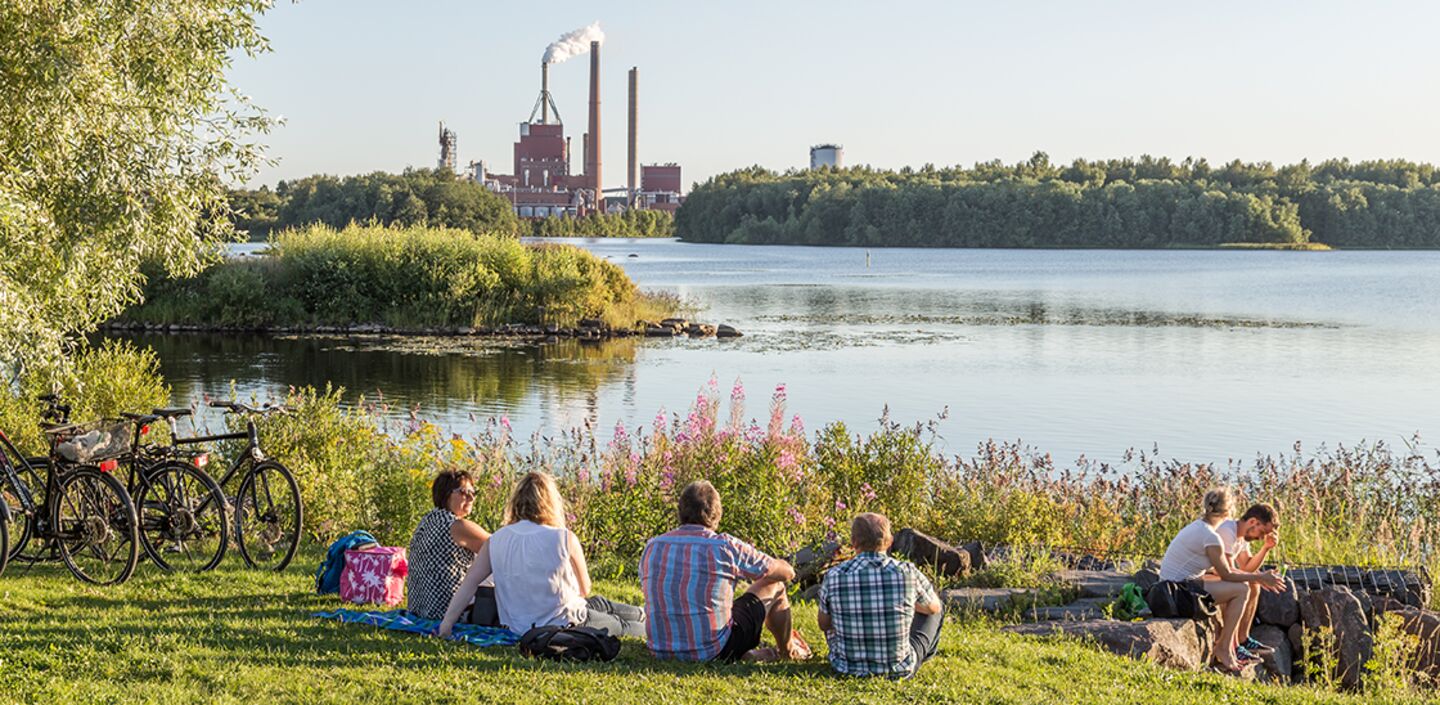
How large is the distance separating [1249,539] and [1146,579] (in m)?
0.77

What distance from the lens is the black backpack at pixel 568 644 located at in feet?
25.3

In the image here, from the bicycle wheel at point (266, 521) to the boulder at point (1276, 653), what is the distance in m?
6.94

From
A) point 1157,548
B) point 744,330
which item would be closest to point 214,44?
point 1157,548

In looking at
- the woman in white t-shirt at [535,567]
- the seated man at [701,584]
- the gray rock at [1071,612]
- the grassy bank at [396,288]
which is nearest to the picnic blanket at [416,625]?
the woman in white t-shirt at [535,567]

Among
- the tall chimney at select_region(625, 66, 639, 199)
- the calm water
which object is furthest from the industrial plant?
the calm water

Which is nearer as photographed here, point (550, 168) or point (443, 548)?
point (443, 548)

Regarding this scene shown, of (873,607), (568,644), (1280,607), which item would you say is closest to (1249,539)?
(1280,607)

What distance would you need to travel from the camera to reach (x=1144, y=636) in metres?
8.98

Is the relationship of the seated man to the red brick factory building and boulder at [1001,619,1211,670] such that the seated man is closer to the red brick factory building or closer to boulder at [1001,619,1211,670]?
boulder at [1001,619,1211,670]

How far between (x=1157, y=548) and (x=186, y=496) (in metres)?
8.44

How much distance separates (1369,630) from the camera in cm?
986

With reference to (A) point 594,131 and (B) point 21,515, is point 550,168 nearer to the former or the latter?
(A) point 594,131

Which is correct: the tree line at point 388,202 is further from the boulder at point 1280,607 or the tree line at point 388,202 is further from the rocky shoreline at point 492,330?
the boulder at point 1280,607

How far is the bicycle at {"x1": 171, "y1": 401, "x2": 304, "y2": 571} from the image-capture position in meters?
10.2
